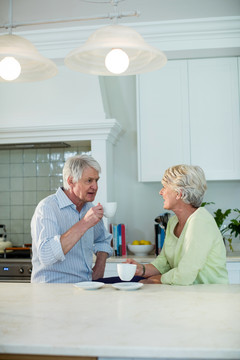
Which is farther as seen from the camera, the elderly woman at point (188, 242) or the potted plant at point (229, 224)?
the potted plant at point (229, 224)

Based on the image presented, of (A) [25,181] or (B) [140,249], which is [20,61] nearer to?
(B) [140,249]

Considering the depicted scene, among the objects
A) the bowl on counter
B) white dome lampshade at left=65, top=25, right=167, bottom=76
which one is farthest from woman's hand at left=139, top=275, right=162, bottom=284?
the bowl on counter

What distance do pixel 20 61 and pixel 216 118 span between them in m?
2.26

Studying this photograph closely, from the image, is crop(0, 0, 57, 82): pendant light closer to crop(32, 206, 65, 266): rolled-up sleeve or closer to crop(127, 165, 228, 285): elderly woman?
crop(32, 206, 65, 266): rolled-up sleeve

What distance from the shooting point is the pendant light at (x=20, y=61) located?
76.5 inches

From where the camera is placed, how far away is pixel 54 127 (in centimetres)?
405

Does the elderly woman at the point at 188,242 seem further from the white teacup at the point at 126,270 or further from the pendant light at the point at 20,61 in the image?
the pendant light at the point at 20,61

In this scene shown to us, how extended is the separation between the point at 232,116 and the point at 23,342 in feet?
10.3

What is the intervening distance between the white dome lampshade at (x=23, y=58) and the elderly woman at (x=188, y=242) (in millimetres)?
860

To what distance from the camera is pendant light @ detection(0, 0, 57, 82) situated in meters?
1.94

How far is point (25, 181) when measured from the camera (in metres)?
4.56

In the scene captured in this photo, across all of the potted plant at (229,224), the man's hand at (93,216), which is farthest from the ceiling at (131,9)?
the man's hand at (93,216)

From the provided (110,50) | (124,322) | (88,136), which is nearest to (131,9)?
(88,136)

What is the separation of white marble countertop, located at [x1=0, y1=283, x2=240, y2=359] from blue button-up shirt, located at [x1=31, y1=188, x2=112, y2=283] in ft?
0.89
